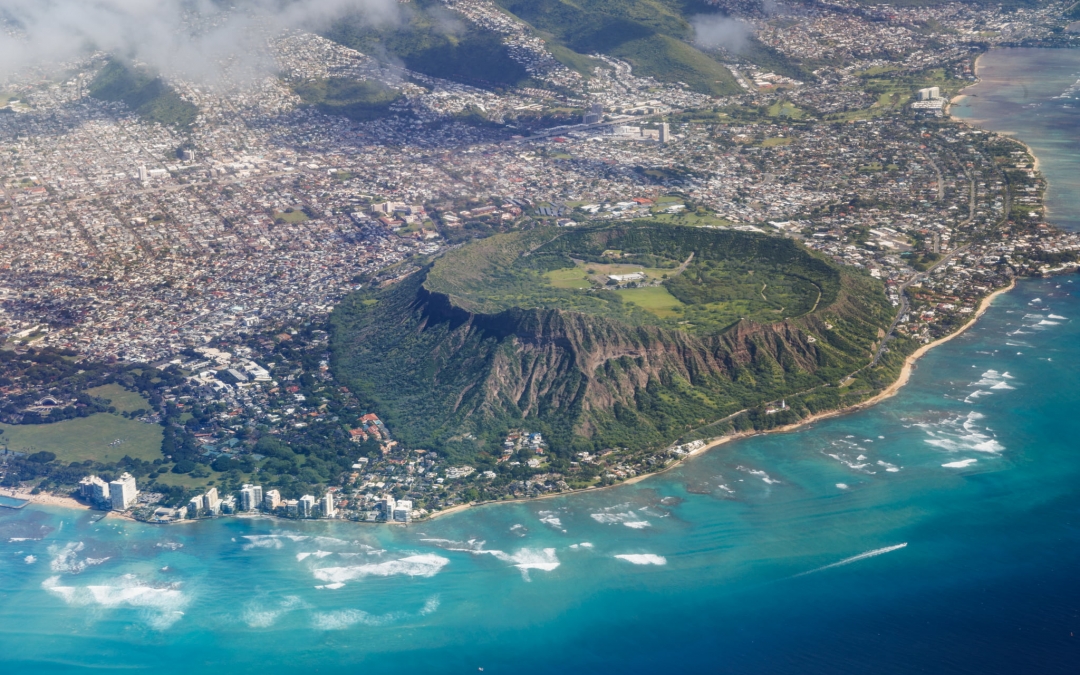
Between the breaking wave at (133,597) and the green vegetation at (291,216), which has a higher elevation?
the green vegetation at (291,216)

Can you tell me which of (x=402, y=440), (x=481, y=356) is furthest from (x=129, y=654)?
(x=481, y=356)

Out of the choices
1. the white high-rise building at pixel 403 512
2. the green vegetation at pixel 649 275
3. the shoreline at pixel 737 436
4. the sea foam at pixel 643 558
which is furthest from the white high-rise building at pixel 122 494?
the sea foam at pixel 643 558

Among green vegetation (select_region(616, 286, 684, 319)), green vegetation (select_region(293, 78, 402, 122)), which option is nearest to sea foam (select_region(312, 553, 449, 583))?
green vegetation (select_region(616, 286, 684, 319))

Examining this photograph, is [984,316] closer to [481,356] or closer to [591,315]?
[591,315]

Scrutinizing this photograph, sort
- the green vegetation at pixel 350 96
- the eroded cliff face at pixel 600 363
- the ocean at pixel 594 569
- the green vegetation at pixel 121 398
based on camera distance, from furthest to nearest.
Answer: the green vegetation at pixel 350 96 → the green vegetation at pixel 121 398 → the eroded cliff face at pixel 600 363 → the ocean at pixel 594 569

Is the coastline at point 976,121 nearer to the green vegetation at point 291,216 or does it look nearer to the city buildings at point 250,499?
the green vegetation at point 291,216
